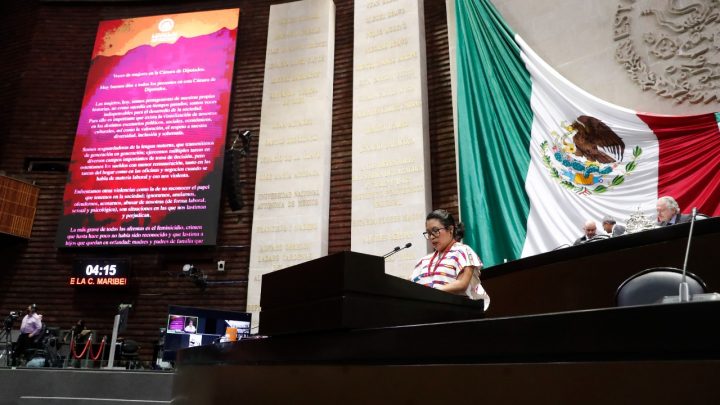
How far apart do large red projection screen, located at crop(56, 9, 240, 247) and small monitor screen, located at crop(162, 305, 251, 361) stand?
166cm

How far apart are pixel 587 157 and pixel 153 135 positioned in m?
6.38

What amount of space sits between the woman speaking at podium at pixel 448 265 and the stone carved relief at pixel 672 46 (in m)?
4.61

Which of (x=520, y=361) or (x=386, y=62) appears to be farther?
(x=386, y=62)

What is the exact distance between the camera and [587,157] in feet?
19.1

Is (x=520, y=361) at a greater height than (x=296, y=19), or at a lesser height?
lesser

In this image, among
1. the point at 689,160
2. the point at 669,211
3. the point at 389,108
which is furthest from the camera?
the point at 389,108

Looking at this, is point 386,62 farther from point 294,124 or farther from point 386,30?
point 294,124

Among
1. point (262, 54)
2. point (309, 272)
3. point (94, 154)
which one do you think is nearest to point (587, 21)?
point (262, 54)

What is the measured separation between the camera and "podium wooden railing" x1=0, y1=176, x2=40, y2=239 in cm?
823

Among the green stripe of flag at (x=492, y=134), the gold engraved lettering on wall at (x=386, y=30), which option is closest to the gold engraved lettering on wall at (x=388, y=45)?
the gold engraved lettering on wall at (x=386, y=30)

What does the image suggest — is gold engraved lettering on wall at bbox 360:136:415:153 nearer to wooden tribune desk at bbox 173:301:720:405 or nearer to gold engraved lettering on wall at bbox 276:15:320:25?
gold engraved lettering on wall at bbox 276:15:320:25

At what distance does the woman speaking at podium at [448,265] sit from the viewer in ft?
7.66

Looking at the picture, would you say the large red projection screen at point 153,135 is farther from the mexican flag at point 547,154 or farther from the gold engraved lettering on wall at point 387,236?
the mexican flag at point 547,154

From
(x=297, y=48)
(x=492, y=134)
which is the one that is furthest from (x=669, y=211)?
(x=297, y=48)
